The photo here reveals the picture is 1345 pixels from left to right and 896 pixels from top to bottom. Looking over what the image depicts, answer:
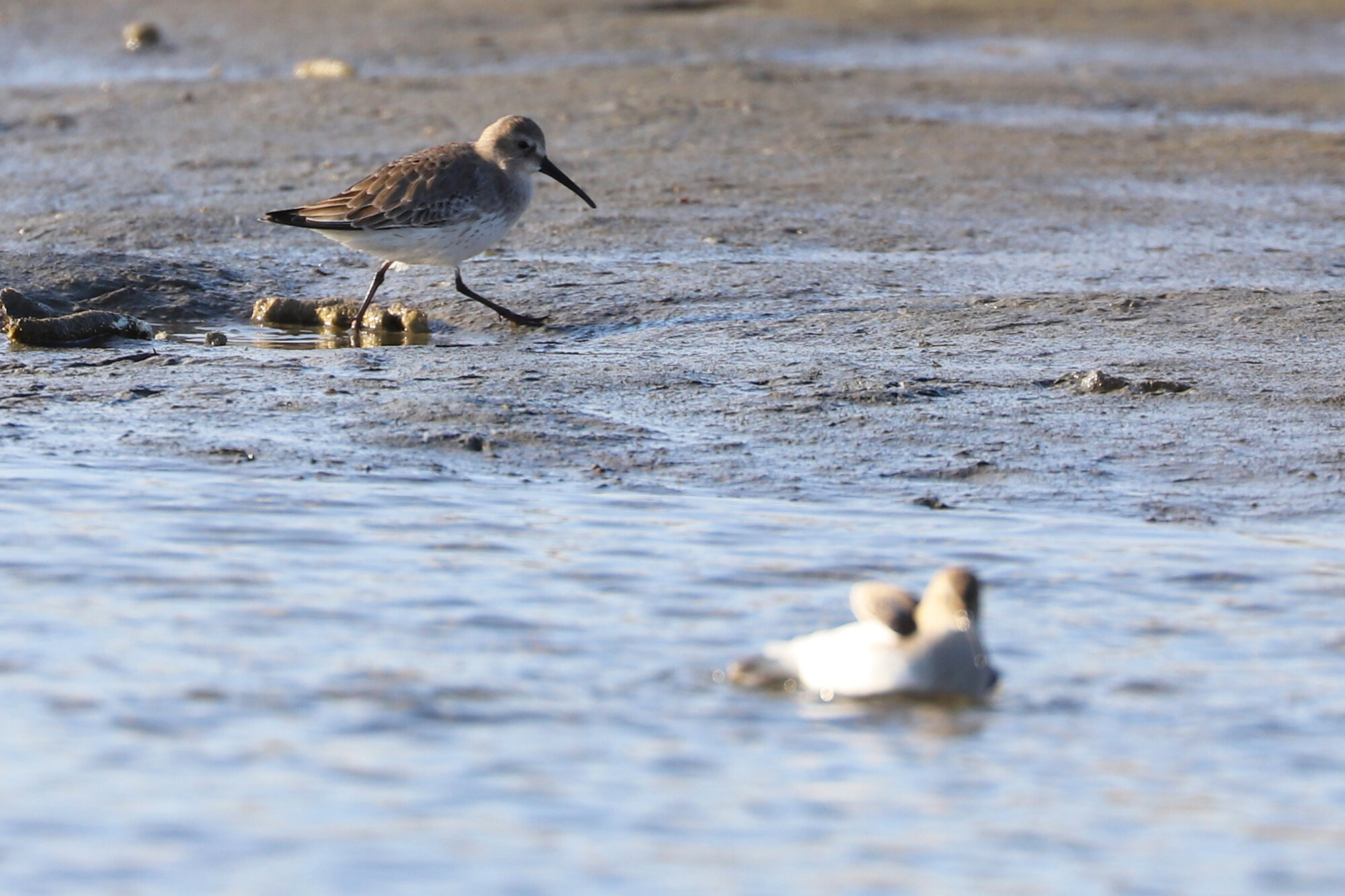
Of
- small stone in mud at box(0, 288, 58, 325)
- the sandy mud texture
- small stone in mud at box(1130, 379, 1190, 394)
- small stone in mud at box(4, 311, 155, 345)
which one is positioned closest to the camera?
the sandy mud texture

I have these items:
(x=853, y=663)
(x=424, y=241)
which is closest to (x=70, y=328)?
(x=424, y=241)

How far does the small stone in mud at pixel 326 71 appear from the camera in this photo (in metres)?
16.6

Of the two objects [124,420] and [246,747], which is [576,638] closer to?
[246,747]

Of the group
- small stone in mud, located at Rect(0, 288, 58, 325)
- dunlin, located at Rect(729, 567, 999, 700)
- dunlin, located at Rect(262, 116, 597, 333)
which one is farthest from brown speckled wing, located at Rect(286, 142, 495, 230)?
dunlin, located at Rect(729, 567, 999, 700)

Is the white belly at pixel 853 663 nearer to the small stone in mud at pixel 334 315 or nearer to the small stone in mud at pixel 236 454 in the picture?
the small stone in mud at pixel 236 454

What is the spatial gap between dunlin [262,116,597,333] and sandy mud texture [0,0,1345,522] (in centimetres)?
28

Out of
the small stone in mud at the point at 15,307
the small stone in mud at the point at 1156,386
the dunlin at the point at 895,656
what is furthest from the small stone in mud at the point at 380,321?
the dunlin at the point at 895,656

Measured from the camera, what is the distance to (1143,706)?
15.7ft

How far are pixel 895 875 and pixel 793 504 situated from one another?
8.45 ft

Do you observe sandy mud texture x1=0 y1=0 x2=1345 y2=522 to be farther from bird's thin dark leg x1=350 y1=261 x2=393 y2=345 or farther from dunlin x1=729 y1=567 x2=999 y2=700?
dunlin x1=729 y1=567 x2=999 y2=700

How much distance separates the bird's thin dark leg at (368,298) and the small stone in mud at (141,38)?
34.7 feet

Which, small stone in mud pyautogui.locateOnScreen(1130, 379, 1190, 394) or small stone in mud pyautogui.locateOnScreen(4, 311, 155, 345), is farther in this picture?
small stone in mud pyautogui.locateOnScreen(4, 311, 155, 345)

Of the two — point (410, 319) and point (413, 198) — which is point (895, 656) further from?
point (413, 198)

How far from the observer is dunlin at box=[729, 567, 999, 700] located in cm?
A: 478
